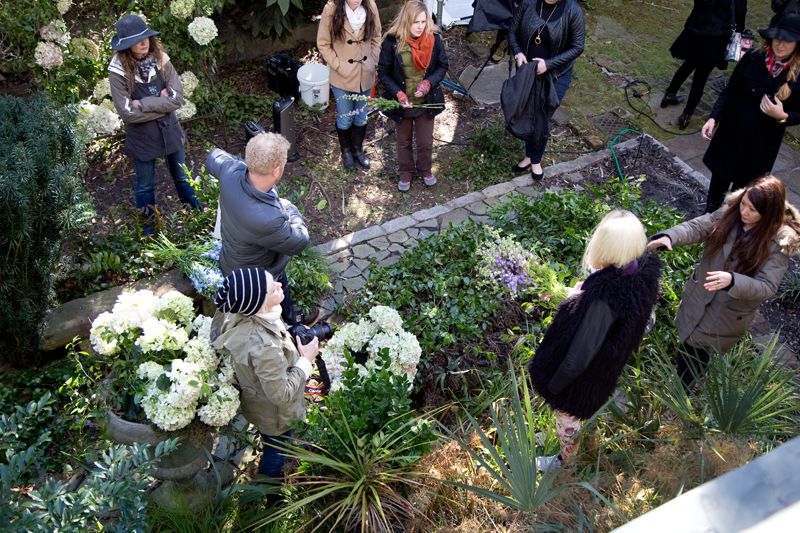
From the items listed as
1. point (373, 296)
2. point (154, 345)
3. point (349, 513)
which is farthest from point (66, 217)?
point (349, 513)

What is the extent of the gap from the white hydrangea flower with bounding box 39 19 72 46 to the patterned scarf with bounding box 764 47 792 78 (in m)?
5.83

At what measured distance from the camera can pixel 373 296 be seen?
5020 millimetres

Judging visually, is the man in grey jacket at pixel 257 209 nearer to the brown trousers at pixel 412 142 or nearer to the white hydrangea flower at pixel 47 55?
the brown trousers at pixel 412 142

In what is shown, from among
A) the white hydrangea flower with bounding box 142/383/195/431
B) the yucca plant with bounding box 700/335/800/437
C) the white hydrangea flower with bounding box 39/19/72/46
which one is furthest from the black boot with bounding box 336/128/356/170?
the yucca plant with bounding box 700/335/800/437

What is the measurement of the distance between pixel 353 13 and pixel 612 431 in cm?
416

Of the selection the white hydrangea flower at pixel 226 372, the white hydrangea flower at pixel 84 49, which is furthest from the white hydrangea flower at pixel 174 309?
the white hydrangea flower at pixel 84 49

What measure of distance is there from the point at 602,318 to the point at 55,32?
5.26 meters

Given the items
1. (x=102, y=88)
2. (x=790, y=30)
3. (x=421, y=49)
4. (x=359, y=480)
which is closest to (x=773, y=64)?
(x=790, y=30)

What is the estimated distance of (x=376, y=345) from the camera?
13.7 ft

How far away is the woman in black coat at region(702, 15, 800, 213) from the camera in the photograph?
16.6 ft

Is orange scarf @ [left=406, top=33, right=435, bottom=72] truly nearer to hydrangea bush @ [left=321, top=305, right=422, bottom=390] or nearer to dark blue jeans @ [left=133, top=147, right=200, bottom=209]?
dark blue jeans @ [left=133, top=147, right=200, bottom=209]

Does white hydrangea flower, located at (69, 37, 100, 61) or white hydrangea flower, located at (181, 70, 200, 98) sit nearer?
white hydrangea flower, located at (69, 37, 100, 61)

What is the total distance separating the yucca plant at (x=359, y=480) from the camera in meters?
3.31

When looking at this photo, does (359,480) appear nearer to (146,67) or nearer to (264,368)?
(264,368)
